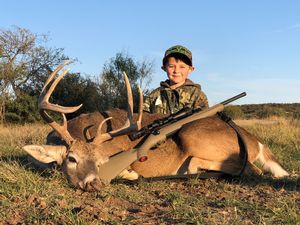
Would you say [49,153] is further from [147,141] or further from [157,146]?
[157,146]

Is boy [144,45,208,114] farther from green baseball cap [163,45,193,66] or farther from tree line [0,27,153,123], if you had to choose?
tree line [0,27,153,123]

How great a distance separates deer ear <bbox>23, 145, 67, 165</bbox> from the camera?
190 inches

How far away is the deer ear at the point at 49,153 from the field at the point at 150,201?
0.18m

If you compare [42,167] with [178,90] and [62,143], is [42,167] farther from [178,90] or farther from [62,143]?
[178,90]

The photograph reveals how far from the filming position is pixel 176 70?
688 centimetres

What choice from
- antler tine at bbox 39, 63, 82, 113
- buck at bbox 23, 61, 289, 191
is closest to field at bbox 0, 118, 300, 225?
buck at bbox 23, 61, 289, 191

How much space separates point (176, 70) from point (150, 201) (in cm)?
346

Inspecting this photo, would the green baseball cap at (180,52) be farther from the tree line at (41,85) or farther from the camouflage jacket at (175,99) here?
the tree line at (41,85)

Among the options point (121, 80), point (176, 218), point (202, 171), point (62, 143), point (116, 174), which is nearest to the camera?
point (176, 218)

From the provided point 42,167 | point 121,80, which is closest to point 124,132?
point 42,167

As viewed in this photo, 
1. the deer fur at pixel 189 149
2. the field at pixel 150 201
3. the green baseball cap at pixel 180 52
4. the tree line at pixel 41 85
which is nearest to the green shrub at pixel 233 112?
the tree line at pixel 41 85

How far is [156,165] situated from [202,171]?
0.64 m

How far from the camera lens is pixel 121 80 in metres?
24.7

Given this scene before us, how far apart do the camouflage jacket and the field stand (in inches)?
76.3
